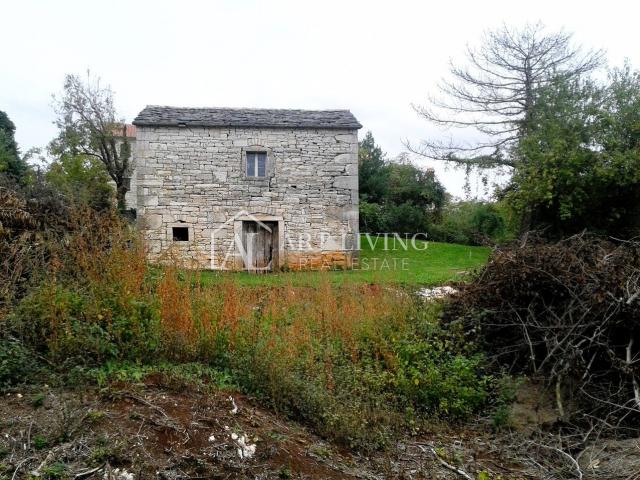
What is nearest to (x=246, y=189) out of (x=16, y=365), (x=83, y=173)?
(x=83, y=173)

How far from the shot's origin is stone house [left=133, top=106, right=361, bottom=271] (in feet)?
46.2

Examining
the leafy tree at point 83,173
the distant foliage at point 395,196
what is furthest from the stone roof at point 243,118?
the distant foliage at point 395,196

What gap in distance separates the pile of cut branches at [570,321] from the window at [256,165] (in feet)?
29.1

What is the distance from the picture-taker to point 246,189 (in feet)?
47.0

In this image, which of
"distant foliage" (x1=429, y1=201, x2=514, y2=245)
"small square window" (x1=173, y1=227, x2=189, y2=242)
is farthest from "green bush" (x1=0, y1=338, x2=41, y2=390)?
"distant foliage" (x1=429, y1=201, x2=514, y2=245)

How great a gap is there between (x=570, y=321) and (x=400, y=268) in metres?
7.99

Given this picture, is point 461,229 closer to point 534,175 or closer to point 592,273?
point 534,175

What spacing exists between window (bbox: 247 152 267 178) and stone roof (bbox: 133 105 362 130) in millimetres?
866

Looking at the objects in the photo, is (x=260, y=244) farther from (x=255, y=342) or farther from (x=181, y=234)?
(x=255, y=342)

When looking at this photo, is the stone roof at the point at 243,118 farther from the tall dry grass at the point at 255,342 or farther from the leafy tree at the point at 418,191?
the leafy tree at the point at 418,191

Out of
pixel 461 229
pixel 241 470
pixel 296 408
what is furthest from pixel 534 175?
pixel 241 470

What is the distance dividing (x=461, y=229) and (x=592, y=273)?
53.9ft

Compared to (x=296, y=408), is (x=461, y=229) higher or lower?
higher

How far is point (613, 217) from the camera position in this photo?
13766 mm
